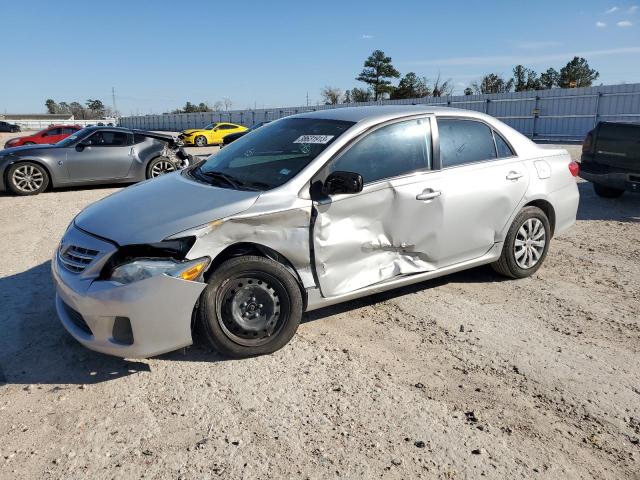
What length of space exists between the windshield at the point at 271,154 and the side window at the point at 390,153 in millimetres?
193

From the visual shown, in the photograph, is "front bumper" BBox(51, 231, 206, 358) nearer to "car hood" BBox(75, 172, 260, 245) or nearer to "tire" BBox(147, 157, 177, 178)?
"car hood" BBox(75, 172, 260, 245)

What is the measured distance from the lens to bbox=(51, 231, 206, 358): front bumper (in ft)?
10.5

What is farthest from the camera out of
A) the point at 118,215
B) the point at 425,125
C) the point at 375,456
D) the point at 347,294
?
the point at 425,125

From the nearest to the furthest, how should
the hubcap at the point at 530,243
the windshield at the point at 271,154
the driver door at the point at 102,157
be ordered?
the windshield at the point at 271,154, the hubcap at the point at 530,243, the driver door at the point at 102,157

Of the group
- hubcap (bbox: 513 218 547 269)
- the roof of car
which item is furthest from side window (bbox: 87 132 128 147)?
hubcap (bbox: 513 218 547 269)

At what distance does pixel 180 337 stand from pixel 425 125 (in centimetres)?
260

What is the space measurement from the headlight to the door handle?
1865mm

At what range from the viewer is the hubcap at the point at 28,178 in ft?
33.4

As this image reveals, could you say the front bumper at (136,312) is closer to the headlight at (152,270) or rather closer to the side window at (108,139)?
the headlight at (152,270)

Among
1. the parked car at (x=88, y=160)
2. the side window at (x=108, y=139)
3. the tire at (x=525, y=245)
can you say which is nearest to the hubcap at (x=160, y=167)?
the parked car at (x=88, y=160)

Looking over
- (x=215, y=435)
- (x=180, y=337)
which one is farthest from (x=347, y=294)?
(x=215, y=435)

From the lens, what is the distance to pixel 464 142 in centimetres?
468

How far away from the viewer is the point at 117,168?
10938 millimetres

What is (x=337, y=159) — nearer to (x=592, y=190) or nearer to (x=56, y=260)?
(x=56, y=260)
